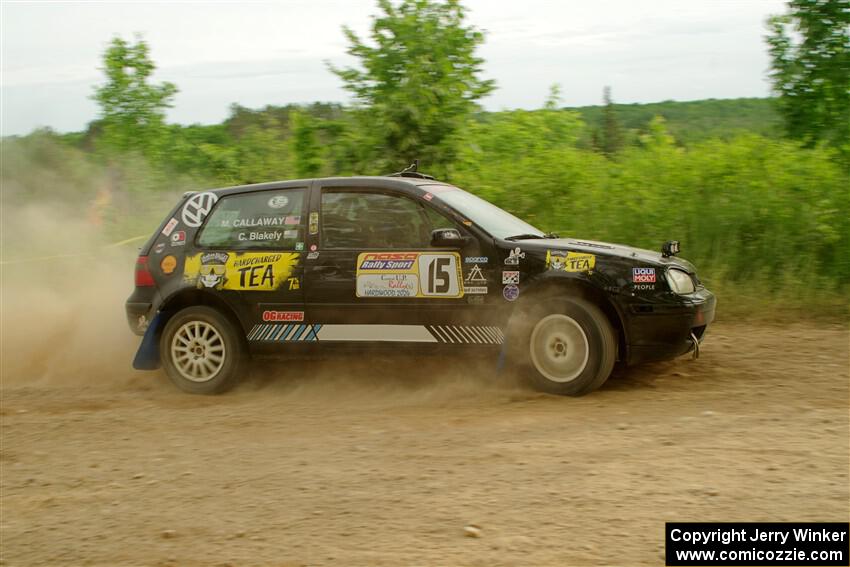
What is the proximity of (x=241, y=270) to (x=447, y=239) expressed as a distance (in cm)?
193

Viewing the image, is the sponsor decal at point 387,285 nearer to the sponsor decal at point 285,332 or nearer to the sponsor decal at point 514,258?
the sponsor decal at point 285,332

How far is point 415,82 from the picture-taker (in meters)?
13.0

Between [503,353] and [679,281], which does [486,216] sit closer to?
[503,353]

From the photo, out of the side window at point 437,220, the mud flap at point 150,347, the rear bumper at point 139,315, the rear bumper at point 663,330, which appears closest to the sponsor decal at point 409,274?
the side window at point 437,220

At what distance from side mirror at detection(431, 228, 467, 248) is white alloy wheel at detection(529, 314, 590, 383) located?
914 millimetres

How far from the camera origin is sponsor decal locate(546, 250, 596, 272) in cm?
691

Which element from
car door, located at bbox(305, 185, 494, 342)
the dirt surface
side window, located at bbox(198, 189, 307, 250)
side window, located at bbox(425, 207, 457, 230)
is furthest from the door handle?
the dirt surface

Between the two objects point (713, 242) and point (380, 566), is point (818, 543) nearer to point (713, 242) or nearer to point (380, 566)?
point (380, 566)

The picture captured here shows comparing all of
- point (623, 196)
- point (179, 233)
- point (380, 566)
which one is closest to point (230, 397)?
point (179, 233)

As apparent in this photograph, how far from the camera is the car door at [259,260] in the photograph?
7.52 meters

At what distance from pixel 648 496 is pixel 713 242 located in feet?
22.5

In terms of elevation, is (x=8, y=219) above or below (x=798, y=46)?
below

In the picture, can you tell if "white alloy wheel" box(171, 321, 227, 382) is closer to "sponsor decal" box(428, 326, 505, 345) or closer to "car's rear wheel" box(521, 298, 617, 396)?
"sponsor decal" box(428, 326, 505, 345)

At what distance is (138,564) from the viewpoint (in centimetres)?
421
